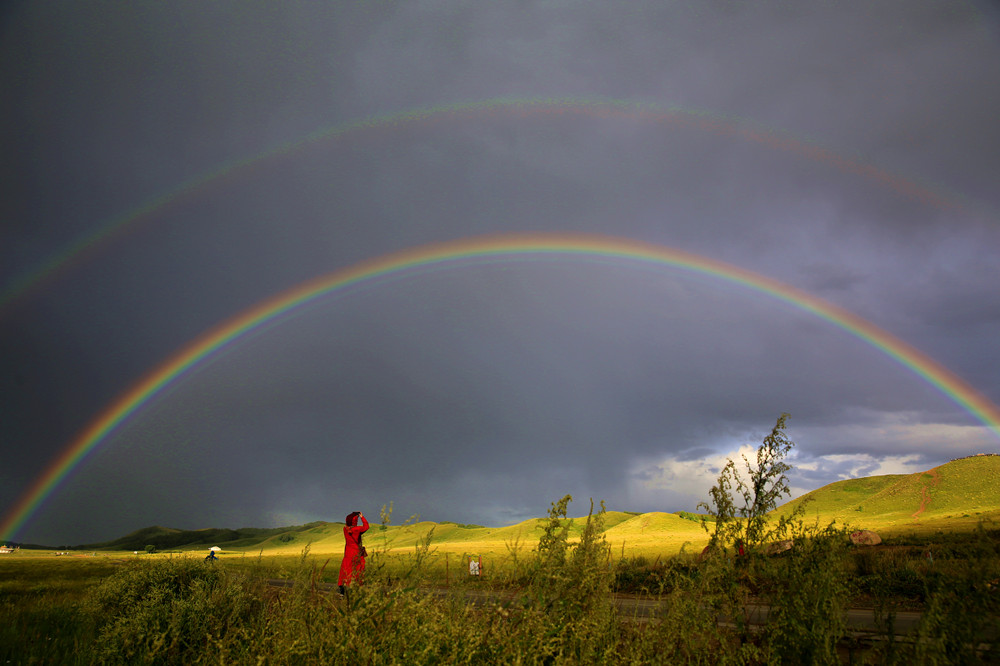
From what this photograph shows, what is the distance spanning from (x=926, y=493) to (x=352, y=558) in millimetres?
70302

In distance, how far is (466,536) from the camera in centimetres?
8262

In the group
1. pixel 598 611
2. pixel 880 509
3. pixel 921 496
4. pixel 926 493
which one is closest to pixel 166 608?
pixel 598 611

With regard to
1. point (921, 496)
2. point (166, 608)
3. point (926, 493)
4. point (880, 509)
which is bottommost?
point (880, 509)

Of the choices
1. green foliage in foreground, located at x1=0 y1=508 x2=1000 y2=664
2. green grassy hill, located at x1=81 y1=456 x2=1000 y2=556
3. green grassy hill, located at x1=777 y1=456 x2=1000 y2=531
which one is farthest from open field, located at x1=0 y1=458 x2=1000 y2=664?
green grassy hill, located at x1=777 y1=456 x2=1000 y2=531

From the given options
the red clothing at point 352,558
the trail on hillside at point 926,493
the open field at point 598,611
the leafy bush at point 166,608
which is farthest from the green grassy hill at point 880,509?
the open field at point 598,611

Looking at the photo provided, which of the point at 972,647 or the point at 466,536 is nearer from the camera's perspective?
the point at 972,647

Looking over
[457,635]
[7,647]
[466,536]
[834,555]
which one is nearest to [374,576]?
[457,635]

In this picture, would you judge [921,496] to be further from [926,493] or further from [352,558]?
[352,558]

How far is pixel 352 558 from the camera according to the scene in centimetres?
551

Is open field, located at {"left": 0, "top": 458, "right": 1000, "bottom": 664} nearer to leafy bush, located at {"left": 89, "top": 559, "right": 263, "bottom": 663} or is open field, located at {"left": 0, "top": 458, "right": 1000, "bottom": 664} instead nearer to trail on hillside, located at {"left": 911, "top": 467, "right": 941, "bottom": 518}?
leafy bush, located at {"left": 89, "top": 559, "right": 263, "bottom": 663}

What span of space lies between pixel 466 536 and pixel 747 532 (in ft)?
273

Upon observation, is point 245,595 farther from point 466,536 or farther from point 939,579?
point 466,536

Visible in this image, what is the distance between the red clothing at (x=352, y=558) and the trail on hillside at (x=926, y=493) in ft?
194

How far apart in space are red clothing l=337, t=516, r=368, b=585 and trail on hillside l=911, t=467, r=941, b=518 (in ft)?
194
